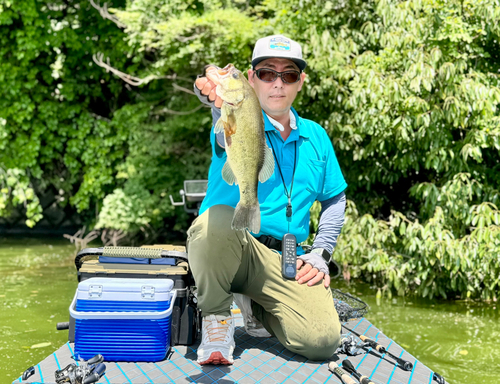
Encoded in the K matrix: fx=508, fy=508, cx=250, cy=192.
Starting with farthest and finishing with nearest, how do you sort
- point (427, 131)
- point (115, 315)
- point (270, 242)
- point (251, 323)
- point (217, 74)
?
point (427, 131)
point (251, 323)
point (270, 242)
point (115, 315)
point (217, 74)

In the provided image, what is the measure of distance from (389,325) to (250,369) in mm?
2769

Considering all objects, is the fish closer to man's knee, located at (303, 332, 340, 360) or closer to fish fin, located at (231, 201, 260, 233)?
fish fin, located at (231, 201, 260, 233)

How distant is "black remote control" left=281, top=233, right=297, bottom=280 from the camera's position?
9.32 ft

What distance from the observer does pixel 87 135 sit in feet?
34.3

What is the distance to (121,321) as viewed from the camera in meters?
2.62

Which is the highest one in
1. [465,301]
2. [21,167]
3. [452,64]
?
[452,64]

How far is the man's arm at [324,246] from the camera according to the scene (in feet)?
9.61

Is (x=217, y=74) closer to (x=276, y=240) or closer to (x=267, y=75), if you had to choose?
(x=267, y=75)

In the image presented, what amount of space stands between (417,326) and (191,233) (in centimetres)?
319

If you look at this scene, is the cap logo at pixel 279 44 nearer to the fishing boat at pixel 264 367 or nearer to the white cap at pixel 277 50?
the white cap at pixel 277 50

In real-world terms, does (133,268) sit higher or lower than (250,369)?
higher

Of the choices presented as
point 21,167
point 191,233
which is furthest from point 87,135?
point 191,233

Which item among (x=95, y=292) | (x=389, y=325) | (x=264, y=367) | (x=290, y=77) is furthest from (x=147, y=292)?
(x=389, y=325)

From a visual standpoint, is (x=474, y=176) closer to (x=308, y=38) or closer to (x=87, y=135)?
(x=308, y=38)
